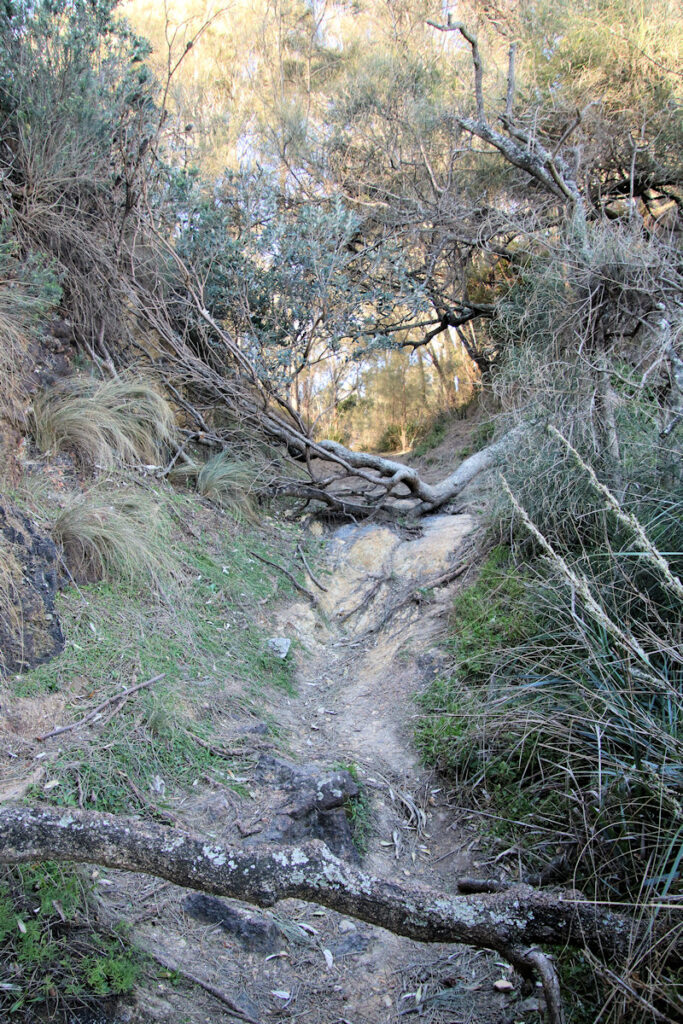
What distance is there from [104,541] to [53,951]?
8.37ft

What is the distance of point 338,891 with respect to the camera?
2.07 metres

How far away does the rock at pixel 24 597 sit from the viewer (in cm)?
355

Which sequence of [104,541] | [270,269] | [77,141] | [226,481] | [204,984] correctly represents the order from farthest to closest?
1. [270,269]
2. [226,481]
3. [77,141]
4. [104,541]
5. [204,984]

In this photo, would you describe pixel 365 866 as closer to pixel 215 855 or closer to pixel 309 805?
pixel 309 805

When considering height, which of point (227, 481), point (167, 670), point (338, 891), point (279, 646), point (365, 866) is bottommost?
point (365, 866)

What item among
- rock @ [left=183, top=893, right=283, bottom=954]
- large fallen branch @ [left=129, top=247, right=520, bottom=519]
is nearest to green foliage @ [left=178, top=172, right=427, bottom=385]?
large fallen branch @ [left=129, top=247, right=520, bottom=519]

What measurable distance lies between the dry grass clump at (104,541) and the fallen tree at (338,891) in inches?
98.6

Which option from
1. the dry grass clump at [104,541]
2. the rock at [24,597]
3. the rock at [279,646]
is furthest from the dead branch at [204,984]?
the rock at [279,646]

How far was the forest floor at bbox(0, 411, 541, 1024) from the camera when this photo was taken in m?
2.66

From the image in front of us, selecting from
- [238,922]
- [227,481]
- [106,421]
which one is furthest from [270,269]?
[238,922]

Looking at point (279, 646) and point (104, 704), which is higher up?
point (104, 704)

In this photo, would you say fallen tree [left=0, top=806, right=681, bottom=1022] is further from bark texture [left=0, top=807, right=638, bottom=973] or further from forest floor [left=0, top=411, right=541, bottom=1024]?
forest floor [left=0, top=411, right=541, bottom=1024]

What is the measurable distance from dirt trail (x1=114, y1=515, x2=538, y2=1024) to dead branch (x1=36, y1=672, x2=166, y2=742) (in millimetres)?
650

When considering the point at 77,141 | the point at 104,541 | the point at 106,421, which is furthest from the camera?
the point at 77,141
